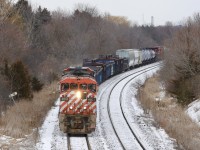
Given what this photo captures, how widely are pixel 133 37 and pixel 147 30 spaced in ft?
140

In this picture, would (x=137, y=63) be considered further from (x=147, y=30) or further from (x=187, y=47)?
(x=147, y=30)

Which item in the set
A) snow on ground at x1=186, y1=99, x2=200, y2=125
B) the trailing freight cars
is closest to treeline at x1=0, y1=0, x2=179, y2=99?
the trailing freight cars

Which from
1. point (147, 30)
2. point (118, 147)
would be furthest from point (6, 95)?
point (147, 30)

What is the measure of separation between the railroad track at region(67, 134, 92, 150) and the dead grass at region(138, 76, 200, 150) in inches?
175

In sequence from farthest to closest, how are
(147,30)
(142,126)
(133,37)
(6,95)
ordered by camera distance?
(147,30)
(133,37)
(6,95)
(142,126)

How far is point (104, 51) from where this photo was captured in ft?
274

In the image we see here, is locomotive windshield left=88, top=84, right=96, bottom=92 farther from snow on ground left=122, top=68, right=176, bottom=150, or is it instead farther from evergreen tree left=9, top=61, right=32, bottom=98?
evergreen tree left=9, top=61, right=32, bottom=98

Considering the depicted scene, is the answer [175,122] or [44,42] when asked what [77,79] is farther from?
[44,42]

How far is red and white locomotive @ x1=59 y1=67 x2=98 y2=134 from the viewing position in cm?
1944

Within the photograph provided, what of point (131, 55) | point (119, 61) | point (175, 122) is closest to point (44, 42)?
point (131, 55)

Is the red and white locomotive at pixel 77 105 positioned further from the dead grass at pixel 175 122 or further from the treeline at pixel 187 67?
the treeline at pixel 187 67

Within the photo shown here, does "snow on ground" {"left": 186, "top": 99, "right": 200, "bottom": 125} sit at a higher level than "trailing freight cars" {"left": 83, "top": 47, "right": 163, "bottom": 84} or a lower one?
lower

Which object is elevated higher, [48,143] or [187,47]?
[187,47]

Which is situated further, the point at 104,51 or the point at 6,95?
the point at 104,51
